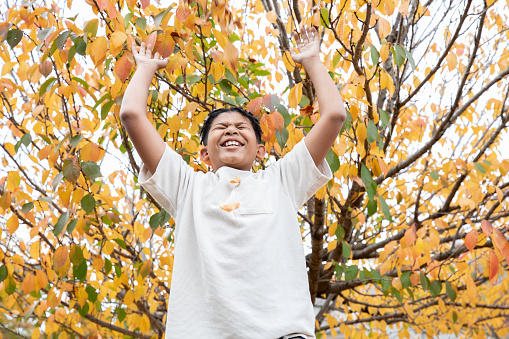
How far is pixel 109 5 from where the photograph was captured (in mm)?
1826

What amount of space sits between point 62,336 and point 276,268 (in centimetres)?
244

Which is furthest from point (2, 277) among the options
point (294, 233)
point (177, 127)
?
point (294, 233)

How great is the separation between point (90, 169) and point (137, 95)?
30.4 inches

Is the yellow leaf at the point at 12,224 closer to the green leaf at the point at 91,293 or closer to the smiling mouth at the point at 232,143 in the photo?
the green leaf at the point at 91,293

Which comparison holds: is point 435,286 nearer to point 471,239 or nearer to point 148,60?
point 471,239

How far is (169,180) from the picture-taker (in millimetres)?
1495

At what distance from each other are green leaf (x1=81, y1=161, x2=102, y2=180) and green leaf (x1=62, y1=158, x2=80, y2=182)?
25 millimetres

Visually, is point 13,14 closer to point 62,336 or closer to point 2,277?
point 2,277

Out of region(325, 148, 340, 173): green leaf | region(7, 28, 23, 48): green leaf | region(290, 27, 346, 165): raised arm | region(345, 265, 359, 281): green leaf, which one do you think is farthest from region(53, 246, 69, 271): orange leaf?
region(345, 265, 359, 281): green leaf

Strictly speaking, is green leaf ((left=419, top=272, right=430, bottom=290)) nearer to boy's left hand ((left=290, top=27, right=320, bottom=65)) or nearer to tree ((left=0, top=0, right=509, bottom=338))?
tree ((left=0, top=0, right=509, bottom=338))

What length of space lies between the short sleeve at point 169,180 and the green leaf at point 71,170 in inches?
28.4

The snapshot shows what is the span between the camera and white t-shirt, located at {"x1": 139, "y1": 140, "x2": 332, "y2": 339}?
4.13 feet

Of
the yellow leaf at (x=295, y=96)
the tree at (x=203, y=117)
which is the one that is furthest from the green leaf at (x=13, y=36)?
the yellow leaf at (x=295, y=96)

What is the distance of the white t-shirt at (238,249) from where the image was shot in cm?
126
